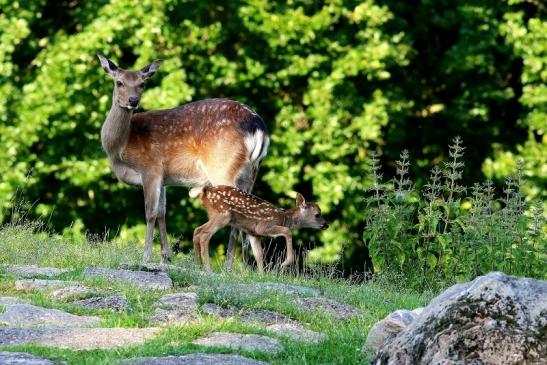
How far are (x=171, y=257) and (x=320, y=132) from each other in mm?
7313

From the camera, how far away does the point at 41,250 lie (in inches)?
393

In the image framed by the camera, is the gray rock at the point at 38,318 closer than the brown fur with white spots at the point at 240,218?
Yes

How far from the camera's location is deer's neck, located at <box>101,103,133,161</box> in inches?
465

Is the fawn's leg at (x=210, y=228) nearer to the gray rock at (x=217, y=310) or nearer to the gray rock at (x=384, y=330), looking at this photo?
the gray rock at (x=217, y=310)

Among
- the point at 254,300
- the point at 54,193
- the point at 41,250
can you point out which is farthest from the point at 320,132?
the point at 254,300

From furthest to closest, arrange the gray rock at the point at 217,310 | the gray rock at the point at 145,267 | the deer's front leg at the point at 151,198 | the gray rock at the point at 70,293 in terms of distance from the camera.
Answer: the deer's front leg at the point at 151,198
the gray rock at the point at 145,267
the gray rock at the point at 70,293
the gray rock at the point at 217,310

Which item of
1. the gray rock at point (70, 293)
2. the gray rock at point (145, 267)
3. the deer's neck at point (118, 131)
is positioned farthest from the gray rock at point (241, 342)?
the deer's neck at point (118, 131)

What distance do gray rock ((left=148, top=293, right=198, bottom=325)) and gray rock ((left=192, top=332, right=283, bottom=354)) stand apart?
0.38 m

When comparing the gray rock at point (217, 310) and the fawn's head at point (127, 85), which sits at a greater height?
the fawn's head at point (127, 85)

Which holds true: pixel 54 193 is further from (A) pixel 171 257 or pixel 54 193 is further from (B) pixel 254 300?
(B) pixel 254 300

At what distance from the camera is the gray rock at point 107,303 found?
7.77m

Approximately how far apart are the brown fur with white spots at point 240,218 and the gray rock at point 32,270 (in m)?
1.77

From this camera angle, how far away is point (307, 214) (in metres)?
11.6

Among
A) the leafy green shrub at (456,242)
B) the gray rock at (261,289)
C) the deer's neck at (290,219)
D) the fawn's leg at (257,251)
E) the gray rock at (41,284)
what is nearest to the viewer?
the gray rock at (261,289)
